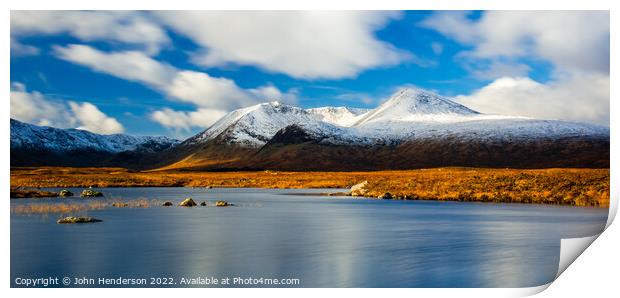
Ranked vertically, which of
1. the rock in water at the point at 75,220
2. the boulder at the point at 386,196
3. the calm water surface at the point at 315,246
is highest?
the boulder at the point at 386,196

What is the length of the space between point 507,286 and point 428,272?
2427 millimetres

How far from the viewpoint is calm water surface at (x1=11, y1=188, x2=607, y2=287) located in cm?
1825

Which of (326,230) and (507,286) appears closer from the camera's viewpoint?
(507,286)

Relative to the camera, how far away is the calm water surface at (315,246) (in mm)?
18250

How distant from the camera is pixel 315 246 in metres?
22.8

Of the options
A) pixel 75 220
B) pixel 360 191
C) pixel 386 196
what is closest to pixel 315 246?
pixel 75 220

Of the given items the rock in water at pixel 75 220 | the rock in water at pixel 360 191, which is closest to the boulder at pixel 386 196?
the rock in water at pixel 360 191

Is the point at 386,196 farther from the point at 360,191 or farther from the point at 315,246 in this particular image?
the point at 315,246

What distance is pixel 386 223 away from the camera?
3019 cm

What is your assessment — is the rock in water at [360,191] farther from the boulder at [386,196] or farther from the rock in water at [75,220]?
the rock in water at [75,220]
